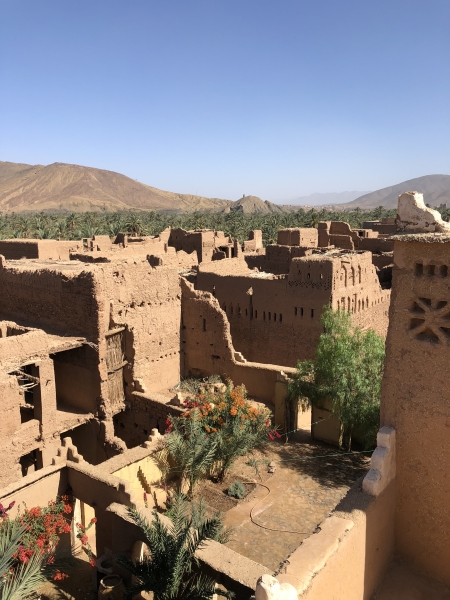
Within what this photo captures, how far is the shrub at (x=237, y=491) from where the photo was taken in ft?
35.9

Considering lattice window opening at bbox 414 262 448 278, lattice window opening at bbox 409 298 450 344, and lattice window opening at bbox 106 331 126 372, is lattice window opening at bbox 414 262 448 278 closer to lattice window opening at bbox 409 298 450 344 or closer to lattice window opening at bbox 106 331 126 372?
lattice window opening at bbox 409 298 450 344

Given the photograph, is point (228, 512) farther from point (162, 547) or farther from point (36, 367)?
point (36, 367)

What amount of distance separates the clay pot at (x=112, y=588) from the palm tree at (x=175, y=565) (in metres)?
1.85

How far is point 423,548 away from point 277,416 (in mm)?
7809

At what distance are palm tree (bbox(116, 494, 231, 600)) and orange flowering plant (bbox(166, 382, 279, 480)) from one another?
355cm

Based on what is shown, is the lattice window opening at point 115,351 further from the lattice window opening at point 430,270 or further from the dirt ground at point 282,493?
the lattice window opening at point 430,270

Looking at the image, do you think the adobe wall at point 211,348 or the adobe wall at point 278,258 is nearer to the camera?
the adobe wall at point 211,348

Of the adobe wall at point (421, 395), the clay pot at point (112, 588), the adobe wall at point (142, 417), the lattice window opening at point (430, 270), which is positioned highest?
the lattice window opening at point (430, 270)

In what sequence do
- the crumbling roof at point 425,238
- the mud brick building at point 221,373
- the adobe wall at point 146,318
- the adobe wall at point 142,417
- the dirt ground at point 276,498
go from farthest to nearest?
the adobe wall at point 146,318, the adobe wall at point 142,417, the dirt ground at point 276,498, the mud brick building at point 221,373, the crumbling roof at point 425,238

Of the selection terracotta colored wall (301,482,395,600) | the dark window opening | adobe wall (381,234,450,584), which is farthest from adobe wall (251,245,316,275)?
terracotta colored wall (301,482,395,600)

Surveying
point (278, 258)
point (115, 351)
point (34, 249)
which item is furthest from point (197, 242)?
point (115, 351)

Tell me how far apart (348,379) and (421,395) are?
21.5 ft

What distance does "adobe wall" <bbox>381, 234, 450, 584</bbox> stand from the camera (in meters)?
5.63

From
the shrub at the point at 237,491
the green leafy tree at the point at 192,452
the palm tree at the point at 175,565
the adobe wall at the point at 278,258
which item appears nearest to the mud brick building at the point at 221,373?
the adobe wall at the point at 278,258
